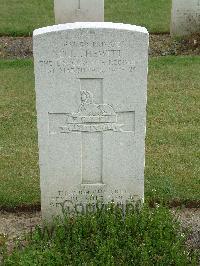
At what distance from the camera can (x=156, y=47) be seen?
10.5m

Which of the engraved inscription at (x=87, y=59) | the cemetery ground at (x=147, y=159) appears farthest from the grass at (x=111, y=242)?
the engraved inscription at (x=87, y=59)

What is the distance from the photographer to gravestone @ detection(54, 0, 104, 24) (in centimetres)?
1056

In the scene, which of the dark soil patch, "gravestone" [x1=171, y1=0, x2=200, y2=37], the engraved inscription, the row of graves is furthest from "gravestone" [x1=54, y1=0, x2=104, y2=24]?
the engraved inscription

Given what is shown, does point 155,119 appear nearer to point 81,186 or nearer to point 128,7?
point 81,186

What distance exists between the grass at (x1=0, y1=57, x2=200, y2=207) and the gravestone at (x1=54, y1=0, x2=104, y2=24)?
61.6 inches

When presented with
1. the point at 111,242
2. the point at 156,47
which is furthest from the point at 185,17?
the point at 111,242

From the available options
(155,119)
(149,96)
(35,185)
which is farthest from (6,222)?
Answer: (149,96)

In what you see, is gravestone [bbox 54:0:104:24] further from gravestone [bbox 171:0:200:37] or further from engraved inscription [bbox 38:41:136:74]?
engraved inscription [bbox 38:41:136:74]

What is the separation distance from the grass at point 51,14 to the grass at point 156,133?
208 centimetres

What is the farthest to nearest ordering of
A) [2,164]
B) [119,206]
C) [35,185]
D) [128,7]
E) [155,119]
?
[128,7], [155,119], [2,164], [35,185], [119,206]

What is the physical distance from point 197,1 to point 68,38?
6400 millimetres

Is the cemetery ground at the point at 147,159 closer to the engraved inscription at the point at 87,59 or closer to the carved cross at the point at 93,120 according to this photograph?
the carved cross at the point at 93,120

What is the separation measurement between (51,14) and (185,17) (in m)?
3.17

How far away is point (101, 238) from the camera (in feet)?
14.9
